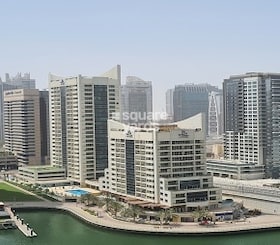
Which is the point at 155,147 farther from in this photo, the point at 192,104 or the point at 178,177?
the point at 192,104

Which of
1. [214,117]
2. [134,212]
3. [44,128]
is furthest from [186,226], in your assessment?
[214,117]

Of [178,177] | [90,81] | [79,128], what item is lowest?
[178,177]

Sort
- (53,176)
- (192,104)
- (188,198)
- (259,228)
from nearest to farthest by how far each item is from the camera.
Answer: (259,228)
(188,198)
(53,176)
(192,104)

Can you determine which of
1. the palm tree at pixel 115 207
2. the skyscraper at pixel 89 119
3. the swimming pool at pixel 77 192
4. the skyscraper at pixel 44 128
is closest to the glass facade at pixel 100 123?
the skyscraper at pixel 89 119

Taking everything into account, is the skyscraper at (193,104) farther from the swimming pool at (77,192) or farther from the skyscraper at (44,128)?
the swimming pool at (77,192)

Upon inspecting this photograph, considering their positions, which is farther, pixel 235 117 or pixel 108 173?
pixel 235 117

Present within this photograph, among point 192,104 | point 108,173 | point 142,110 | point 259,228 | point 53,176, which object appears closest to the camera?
point 259,228

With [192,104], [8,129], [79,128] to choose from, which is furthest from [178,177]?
[192,104]
